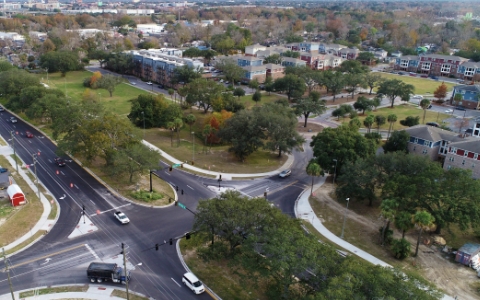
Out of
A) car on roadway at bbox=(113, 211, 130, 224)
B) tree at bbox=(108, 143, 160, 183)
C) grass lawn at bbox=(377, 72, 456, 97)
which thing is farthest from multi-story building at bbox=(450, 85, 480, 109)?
car on roadway at bbox=(113, 211, 130, 224)

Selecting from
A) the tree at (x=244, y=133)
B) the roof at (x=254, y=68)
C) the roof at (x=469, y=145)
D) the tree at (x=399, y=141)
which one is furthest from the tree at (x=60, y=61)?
the roof at (x=469, y=145)

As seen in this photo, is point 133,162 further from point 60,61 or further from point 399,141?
point 60,61

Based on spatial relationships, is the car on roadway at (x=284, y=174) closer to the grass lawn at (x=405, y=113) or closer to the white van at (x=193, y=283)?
the white van at (x=193, y=283)

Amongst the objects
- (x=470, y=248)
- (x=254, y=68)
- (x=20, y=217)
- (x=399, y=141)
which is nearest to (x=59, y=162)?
(x=20, y=217)

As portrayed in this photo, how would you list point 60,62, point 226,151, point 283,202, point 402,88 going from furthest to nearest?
point 60,62
point 402,88
point 226,151
point 283,202

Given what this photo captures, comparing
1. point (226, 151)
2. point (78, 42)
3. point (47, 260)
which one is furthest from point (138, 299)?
point (78, 42)

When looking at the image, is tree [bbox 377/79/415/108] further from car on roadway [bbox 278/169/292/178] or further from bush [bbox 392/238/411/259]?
bush [bbox 392/238/411/259]

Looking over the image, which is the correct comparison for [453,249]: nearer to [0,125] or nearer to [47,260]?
[47,260]
